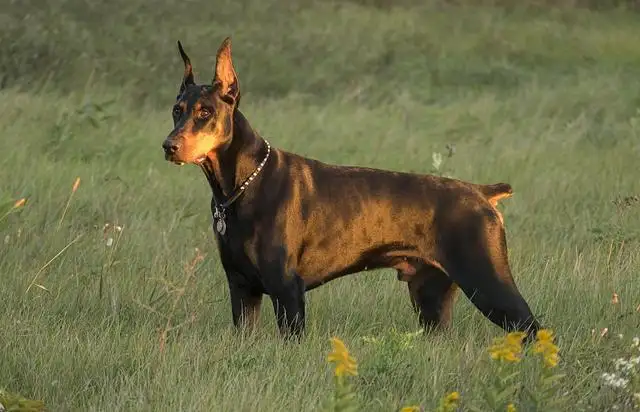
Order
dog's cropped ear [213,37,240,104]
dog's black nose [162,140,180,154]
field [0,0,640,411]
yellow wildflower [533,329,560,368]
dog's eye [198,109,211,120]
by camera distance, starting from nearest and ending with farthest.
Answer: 1. yellow wildflower [533,329,560,368]
2. field [0,0,640,411]
3. dog's black nose [162,140,180,154]
4. dog's eye [198,109,211,120]
5. dog's cropped ear [213,37,240,104]

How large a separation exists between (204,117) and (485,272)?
1656mm

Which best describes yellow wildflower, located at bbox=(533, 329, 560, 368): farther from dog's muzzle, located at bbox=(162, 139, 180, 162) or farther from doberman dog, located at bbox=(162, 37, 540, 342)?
dog's muzzle, located at bbox=(162, 139, 180, 162)

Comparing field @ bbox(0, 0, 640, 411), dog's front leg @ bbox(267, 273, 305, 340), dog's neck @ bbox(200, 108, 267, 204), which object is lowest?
field @ bbox(0, 0, 640, 411)

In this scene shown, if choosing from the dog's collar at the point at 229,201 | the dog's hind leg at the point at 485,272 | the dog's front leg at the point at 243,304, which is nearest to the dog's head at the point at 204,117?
the dog's collar at the point at 229,201

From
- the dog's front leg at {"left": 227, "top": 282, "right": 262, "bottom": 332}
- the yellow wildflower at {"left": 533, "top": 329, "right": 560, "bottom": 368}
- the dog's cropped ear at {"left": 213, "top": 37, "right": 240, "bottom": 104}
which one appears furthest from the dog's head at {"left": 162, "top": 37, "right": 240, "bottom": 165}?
the yellow wildflower at {"left": 533, "top": 329, "right": 560, "bottom": 368}

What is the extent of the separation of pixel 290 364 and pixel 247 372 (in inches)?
9.7

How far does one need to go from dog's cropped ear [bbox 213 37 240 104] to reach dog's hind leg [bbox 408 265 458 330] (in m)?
1.41

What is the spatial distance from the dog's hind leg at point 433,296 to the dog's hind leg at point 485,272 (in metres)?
0.30

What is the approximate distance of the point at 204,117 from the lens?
19.7ft

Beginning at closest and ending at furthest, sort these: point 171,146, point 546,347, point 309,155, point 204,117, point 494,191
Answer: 1. point 546,347
2. point 171,146
3. point 204,117
4. point 494,191
5. point 309,155

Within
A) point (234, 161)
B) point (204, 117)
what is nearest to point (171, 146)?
point (204, 117)

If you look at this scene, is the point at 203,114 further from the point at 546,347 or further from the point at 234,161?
the point at 546,347

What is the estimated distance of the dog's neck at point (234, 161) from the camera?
615cm

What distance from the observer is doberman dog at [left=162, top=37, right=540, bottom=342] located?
6031mm
